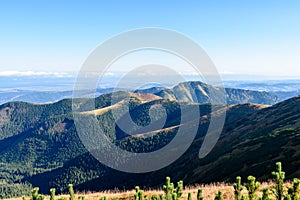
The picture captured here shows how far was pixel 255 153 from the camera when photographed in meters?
101

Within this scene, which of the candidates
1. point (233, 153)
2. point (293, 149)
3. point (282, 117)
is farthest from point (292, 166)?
point (282, 117)

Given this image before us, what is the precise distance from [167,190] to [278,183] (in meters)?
5.30

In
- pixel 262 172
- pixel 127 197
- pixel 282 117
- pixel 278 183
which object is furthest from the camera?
pixel 282 117

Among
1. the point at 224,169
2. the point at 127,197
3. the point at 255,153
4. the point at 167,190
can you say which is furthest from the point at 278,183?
the point at 255,153

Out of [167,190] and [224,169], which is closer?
[167,190]

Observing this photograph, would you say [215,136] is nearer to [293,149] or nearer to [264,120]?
[264,120]

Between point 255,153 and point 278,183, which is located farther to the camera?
point 255,153

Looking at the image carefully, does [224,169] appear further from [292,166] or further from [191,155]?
[191,155]

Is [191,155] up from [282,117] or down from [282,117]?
down

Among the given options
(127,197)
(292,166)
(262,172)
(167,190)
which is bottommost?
(262,172)

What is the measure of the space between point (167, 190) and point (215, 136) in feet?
621

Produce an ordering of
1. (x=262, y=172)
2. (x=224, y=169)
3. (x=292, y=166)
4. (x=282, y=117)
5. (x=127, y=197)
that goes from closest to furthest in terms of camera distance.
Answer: (x=127, y=197) → (x=292, y=166) → (x=262, y=172) → (x=224, y=169) → (x=282, y=117)

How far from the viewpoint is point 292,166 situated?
62.4m

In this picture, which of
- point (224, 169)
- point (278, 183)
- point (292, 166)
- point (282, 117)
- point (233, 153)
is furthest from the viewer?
point (282, 117)
